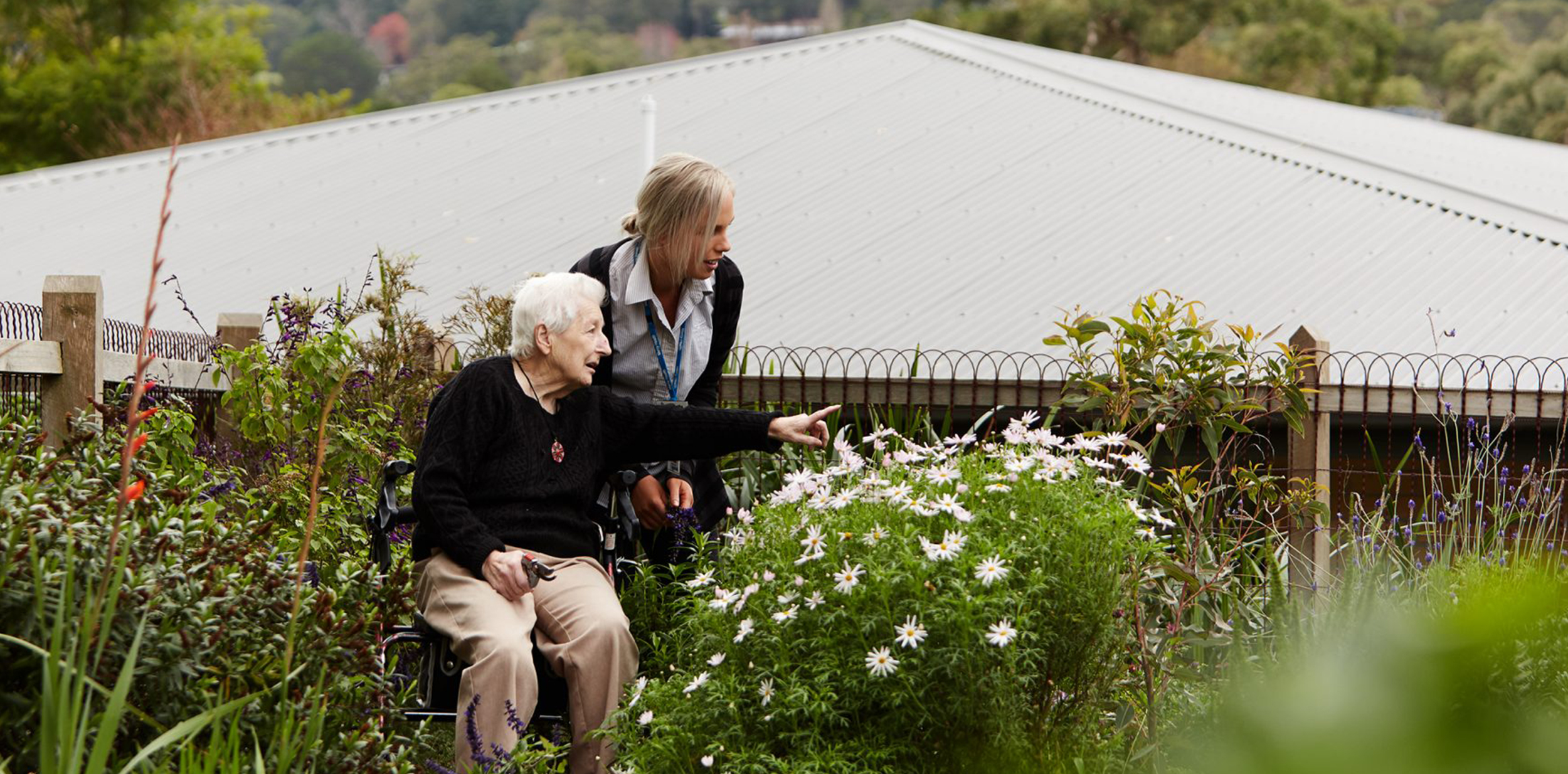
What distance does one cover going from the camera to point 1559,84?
132 feet

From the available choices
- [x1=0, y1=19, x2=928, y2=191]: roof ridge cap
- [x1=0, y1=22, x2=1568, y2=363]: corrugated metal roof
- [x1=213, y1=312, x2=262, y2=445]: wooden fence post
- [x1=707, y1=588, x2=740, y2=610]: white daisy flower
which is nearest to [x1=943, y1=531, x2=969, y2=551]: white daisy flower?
[x1=707, y1=588, x2=740, y2=610]: white daisy flower

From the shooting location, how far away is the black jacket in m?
4.18

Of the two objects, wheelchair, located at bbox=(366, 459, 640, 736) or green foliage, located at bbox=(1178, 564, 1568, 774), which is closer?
green foliage, located at bbox=(1178, 564, 1568, 774)

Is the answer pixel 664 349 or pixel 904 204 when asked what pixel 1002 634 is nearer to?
pixel 664 349

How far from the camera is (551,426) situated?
3.84 meters

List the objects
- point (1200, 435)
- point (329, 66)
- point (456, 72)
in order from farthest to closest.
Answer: point (329, 66), point (456, 72), point (1200, 435)

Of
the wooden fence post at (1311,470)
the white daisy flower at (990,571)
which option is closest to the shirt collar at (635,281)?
the white daisy flower at (990,571)

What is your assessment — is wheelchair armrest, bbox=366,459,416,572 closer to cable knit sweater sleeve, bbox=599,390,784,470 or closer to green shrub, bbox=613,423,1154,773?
cable knit sweater sleeve, bbox=599,390,784,470

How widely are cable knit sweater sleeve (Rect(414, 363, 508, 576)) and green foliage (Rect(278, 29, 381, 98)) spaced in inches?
2557

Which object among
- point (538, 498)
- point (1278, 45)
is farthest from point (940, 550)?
point (1278, 45)

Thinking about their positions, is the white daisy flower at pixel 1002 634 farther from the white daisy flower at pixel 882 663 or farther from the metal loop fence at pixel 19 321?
the metal loop fence at pixel 19 321

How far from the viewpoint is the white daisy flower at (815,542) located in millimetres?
3090

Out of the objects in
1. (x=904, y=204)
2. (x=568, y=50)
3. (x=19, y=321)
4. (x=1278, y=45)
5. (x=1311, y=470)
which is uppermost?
(x=568, y=50)

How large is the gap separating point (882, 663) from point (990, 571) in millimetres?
284
